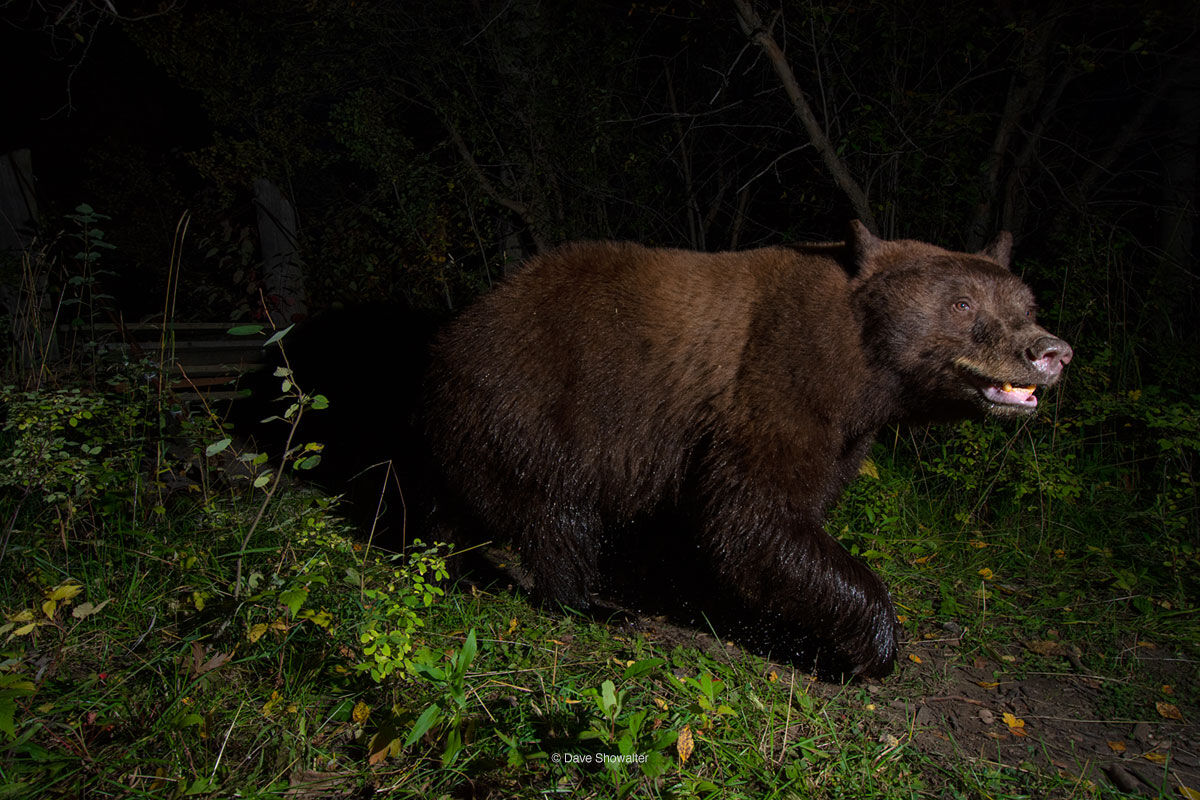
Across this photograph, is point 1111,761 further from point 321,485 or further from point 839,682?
point 321,485

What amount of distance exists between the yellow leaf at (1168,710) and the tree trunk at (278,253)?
579 centimetres

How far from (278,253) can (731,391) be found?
4405 millimetres

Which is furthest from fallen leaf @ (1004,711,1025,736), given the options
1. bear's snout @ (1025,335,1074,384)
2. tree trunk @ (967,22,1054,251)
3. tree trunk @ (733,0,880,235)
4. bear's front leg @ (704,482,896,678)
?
tree trunk @ (967,22,1054,251)

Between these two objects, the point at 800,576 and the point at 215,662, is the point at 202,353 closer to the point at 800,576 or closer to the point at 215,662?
the point at 215,662

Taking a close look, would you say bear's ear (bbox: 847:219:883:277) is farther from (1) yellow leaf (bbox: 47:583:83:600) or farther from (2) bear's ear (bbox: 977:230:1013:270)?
(1) yellow leaf (bbox: 47:583:83:600)

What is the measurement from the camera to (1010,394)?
99.9 inches

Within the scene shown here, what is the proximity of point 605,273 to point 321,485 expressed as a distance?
2432 millimetres

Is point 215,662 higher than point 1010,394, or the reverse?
point 1010,394

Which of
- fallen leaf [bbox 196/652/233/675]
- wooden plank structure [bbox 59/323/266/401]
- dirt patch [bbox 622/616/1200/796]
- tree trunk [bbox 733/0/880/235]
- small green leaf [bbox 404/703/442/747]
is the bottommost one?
dirt patch [bbox 622/616/1200/796]

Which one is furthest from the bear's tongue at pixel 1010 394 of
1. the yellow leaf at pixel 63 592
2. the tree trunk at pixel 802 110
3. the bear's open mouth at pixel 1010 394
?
the yellow leaf at pixel 63 592

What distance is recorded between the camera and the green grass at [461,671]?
6.62 feet

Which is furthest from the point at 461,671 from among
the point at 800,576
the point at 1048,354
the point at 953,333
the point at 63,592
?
the point at 1048,354

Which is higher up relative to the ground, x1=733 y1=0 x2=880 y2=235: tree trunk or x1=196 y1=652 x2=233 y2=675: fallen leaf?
x1=733 y1=0 x2=880 y2=235: tree trunk

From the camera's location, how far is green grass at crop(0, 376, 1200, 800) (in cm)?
202
